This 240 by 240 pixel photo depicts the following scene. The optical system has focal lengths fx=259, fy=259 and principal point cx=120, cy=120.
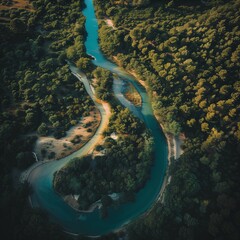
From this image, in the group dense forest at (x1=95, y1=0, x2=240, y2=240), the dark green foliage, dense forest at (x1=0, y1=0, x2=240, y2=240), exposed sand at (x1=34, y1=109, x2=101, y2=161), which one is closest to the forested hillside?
dense forest at (x1=0, y1=0, x2=240, y2=240)

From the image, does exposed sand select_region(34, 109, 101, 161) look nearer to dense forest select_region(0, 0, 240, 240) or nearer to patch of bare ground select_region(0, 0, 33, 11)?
dense forest select_region(0, 0, 240, 240)

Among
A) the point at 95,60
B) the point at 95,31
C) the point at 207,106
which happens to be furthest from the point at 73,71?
the point at 207,106

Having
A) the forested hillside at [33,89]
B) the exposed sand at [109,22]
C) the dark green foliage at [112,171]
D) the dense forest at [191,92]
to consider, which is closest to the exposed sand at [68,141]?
the forested hillside at [33,89]

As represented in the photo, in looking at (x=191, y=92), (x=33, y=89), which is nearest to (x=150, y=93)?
(x=191, y=92)

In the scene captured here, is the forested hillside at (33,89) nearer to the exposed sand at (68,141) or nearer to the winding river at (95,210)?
the exposed sand at (68,141)

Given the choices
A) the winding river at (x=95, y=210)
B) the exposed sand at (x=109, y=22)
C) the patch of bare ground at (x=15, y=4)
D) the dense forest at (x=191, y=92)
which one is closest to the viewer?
the dense forest at (x=191, y=92)

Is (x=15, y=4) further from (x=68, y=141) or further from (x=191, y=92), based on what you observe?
(x=191, y=92)

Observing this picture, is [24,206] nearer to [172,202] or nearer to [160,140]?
[172,202]
